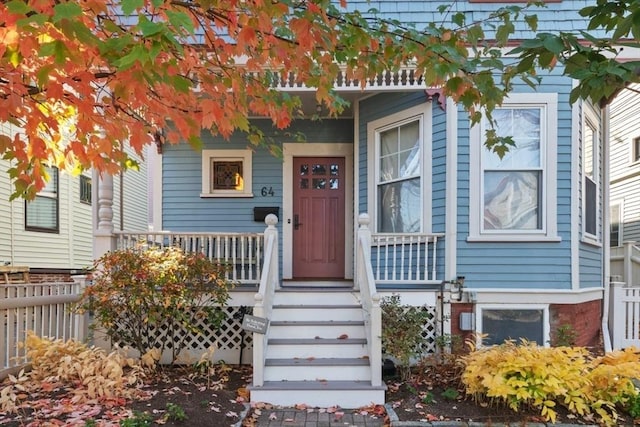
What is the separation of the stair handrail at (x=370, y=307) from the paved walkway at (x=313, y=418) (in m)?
0.41

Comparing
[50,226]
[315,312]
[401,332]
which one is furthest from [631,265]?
[50,226]

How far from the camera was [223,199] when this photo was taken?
730 centimetres

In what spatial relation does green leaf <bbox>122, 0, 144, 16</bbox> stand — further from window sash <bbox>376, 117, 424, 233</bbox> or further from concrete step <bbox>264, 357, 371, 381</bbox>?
window sash <bbox>376, 117, 424, 233</bbox>

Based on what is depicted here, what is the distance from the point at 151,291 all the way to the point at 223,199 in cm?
275

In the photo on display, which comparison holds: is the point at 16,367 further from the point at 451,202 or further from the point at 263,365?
the point at 451,202

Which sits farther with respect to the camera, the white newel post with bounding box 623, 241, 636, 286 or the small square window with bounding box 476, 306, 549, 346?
the white newel post with bounding box 623, 241, 636, 286

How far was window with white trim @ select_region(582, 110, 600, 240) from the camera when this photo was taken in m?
6.25

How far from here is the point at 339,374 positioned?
4.56 metres

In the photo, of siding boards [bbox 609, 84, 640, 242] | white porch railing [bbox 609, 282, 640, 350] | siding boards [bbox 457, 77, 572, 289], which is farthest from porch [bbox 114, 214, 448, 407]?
siding boards [bbox 609, 84, 640, 242]

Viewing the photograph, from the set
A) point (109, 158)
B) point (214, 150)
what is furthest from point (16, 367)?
point (214, 150)

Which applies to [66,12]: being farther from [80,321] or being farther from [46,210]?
[46,210]

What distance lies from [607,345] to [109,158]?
7099 mm

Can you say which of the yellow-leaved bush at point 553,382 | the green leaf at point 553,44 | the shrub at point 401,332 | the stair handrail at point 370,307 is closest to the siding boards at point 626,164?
the yellow-leaved bush at point 553,382

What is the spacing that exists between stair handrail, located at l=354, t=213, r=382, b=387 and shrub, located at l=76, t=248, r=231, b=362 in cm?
171
